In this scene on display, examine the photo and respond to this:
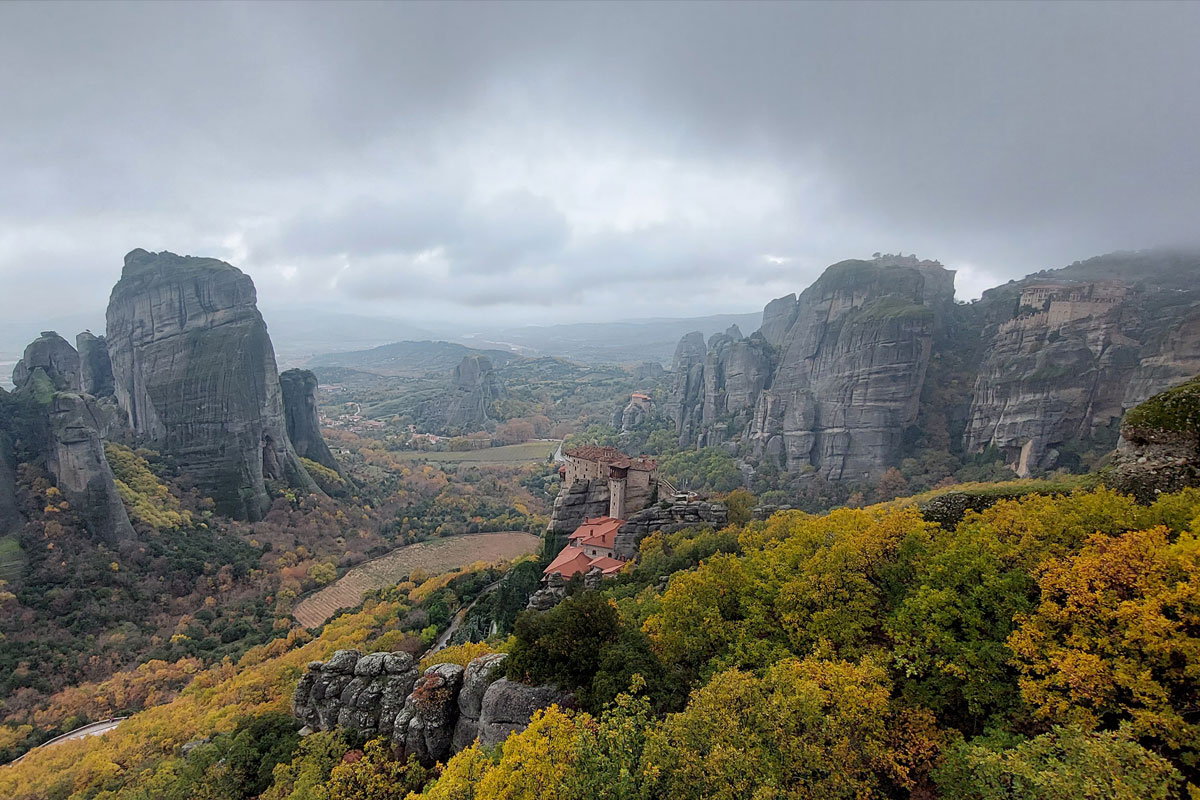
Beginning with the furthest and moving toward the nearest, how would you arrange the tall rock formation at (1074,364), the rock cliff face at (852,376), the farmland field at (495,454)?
the farmland field at (495,454) → the rock cliff face at (852,376) → the tall rock formation at (1074,364)

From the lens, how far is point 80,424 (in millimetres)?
44562

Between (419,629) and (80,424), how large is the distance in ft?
122

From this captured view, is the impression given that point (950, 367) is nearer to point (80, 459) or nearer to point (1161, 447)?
point (1161, 447)

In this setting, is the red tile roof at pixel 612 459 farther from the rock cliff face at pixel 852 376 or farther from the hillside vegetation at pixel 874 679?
the rock cliff face at pixel 852 376

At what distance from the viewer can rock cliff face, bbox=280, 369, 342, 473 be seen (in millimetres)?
77625

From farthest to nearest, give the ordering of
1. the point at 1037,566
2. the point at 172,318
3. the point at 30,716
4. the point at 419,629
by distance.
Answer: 1. the point at 172,318
2. the point at 419,629
3. the point at 30,716
4. the point at 1037,566

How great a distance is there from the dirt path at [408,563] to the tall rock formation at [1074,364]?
57556 millimetres

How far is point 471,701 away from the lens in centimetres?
1722

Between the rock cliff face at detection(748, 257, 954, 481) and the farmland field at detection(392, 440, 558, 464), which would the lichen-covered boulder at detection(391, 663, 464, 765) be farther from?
the farmland field at detection(392, 440, 558, 464)

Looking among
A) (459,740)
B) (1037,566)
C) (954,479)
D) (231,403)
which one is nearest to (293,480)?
(231,403)

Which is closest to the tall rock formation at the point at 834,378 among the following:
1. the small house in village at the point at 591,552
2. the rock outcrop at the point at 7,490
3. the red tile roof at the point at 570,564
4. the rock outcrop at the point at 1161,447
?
the small house in village at the point at 591,552

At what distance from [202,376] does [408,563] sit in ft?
117

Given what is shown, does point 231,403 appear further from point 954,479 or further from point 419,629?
point 954,479

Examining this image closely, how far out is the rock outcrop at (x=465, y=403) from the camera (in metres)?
138
